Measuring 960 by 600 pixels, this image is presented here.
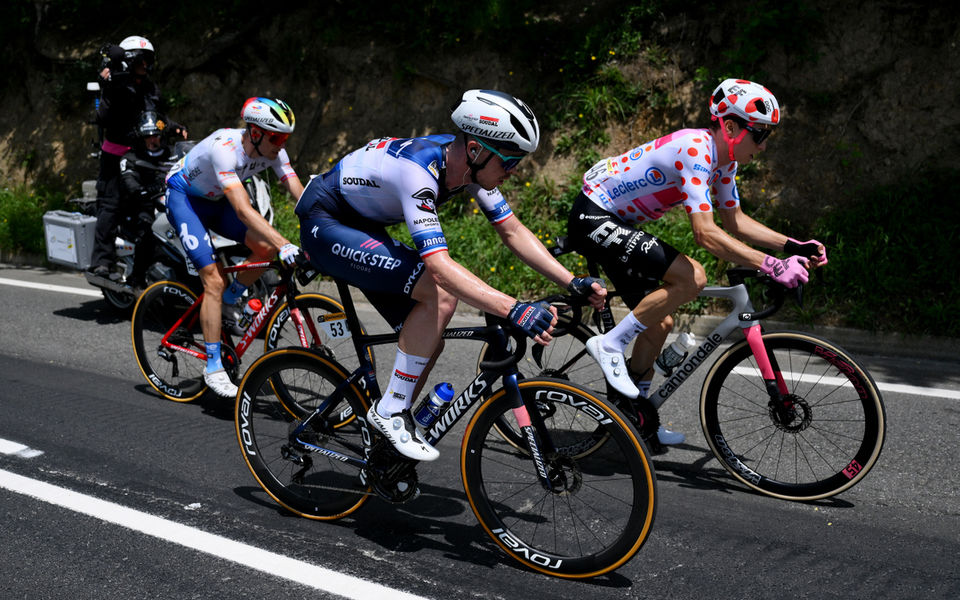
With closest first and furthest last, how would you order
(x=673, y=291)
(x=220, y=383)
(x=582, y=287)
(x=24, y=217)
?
(x=582, y=287) → (x=673, y=291) → (x=220, y=383) → (x=24, y=217)

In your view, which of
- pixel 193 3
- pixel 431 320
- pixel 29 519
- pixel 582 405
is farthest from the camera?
pixel 193 3

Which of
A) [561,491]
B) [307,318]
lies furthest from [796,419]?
[307,318]

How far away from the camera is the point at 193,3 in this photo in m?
14.0

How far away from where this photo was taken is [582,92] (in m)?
10.7

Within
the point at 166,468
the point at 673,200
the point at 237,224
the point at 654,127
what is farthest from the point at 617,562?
the point at 654,127

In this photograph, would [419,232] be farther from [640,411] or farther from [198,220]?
[198,220]

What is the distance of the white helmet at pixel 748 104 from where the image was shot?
440cm

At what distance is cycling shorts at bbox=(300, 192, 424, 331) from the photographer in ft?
12.5

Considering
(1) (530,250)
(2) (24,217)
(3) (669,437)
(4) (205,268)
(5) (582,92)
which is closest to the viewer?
(1) (530,250)

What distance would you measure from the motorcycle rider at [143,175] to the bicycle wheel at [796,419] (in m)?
5.69

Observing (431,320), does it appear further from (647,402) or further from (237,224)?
(237,224)

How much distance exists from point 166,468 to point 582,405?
2.66 m

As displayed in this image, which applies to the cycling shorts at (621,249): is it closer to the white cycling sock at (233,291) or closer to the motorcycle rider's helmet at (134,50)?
the white cycling sock at (233,291)

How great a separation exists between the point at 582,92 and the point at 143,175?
5.38 m
